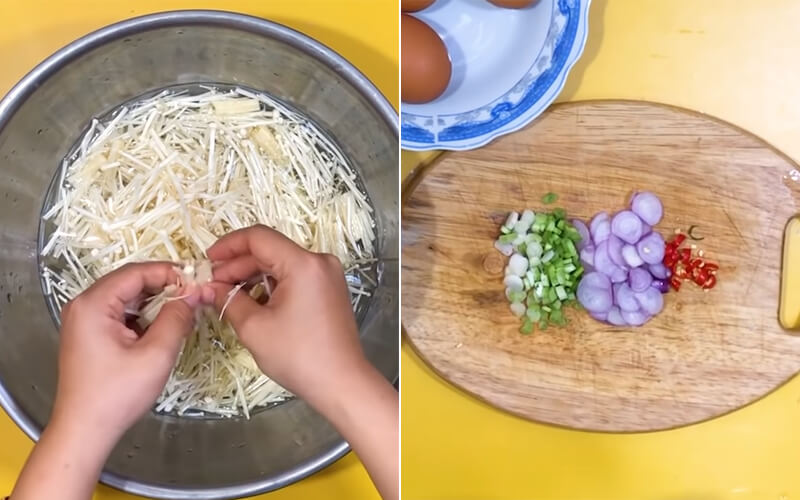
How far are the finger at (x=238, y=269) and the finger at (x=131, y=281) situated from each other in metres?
0.05

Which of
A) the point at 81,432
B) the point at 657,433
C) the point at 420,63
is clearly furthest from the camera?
the point at 657,433

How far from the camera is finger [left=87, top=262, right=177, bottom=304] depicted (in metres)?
0.53

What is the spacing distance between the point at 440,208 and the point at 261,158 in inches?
7.2

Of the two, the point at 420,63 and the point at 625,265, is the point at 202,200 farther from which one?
the point at 625,265

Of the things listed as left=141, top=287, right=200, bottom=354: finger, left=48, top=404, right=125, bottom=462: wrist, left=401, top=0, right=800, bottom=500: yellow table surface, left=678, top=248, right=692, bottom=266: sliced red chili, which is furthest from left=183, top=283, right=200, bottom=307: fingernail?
left=678, top=248, right=692, bottom=266: sliced red chili

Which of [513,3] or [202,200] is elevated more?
[513,3]

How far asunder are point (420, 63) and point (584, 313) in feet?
0.99

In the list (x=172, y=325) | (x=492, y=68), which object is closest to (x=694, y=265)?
(x=492, y=68)

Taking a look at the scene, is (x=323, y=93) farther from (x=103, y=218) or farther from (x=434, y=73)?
(x=103, y=218)

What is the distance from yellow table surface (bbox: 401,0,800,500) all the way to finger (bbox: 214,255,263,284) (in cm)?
20

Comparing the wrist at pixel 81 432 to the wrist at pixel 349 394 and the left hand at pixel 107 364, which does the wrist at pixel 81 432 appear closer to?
the left hand at pixel 107 364

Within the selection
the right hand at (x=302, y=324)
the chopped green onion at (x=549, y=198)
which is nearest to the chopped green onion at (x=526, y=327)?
the chopped green onion at (x=549, y=198)

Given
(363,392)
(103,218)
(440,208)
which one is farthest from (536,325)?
(103,218)

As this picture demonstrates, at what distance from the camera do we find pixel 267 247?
54 centimetres
